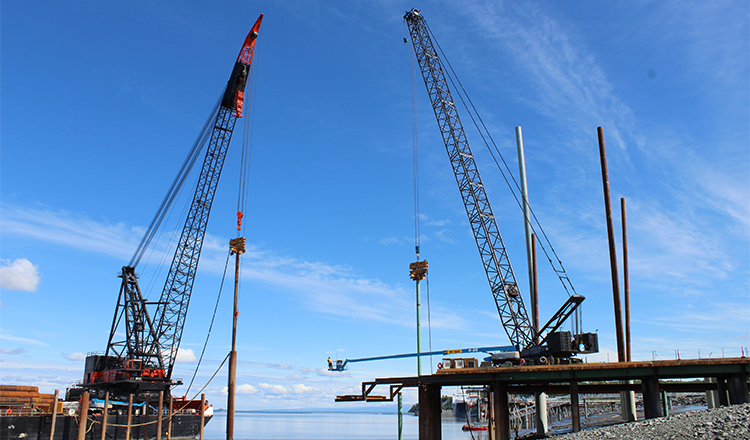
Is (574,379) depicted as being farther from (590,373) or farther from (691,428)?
(691,428)

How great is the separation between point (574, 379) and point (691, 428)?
7.16m

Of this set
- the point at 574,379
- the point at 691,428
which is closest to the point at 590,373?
the point at 574,379

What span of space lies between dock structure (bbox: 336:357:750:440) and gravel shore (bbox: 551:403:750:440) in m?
2.60

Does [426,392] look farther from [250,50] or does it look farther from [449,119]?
[250,50]

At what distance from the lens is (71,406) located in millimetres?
62719

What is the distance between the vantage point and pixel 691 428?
21.5 meters

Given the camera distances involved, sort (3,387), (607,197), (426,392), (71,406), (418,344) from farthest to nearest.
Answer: (71,406) < (3,387) < (418,344) < (607,197) < (426,392)

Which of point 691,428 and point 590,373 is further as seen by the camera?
point 590,373

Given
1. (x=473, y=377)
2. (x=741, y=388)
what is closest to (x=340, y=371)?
(x=473, y=377)

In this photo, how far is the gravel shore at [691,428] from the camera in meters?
20.3

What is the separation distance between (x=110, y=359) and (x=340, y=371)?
39.1m

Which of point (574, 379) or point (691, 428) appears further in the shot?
point (574, 379)

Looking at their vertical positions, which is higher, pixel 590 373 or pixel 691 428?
pixel 590 373

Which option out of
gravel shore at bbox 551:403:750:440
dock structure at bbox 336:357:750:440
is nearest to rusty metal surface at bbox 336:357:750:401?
dock structure at bbox 336:357:750:440
